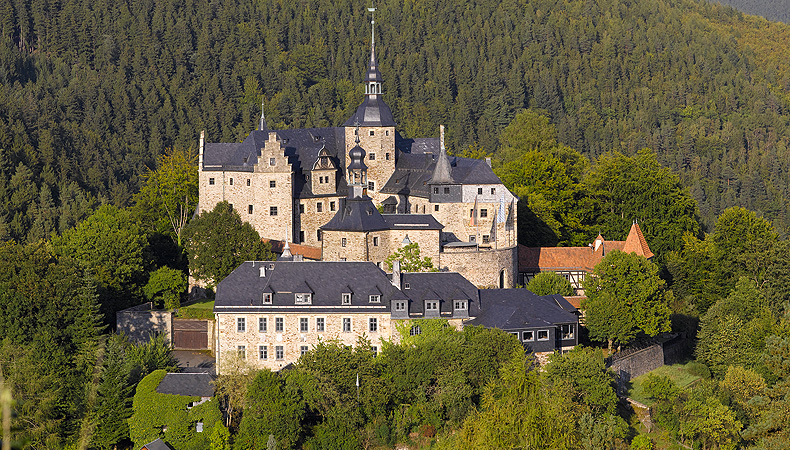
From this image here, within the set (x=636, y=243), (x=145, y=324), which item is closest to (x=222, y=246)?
(x=145, y=324)

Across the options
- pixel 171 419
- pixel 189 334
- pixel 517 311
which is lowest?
pixel 171 419

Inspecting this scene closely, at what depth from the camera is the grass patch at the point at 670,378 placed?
2451 inches

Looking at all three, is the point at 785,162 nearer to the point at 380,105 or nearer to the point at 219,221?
the point at 380,105

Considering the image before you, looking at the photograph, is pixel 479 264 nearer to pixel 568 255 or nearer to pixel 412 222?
pixel 412 222

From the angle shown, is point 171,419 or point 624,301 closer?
point 171,419

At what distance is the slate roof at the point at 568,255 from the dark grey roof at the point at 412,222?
8.76m

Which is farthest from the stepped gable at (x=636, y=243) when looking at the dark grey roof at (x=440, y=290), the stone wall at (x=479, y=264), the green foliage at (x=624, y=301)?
the dark grey roof at (x=440, y=290)

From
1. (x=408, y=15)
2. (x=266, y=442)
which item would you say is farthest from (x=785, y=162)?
(x=266, y=442)

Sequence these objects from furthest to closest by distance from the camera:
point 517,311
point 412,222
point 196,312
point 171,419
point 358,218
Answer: point 196,312
point 412,222
point 358,218
point 517,311
point 171,419

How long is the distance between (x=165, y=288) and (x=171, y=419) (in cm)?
1615

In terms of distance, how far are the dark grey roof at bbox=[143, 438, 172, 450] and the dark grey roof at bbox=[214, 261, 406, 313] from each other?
7839mm

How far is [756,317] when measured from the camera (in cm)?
6981

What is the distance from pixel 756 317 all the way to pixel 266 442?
30.5 metres

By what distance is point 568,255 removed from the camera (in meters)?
74.7
